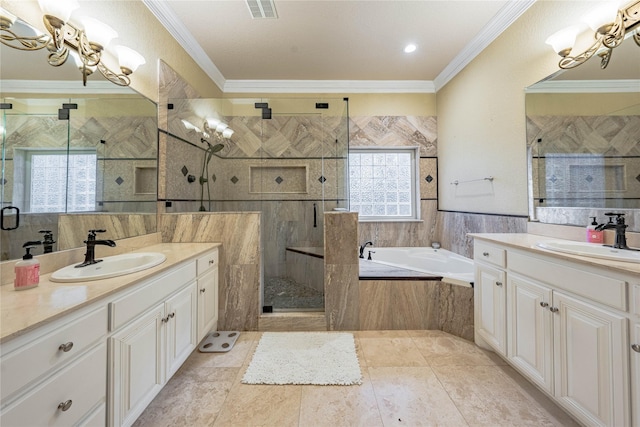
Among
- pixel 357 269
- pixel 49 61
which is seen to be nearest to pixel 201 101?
pixel 49 61

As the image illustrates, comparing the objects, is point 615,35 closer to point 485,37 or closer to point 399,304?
point 485,37

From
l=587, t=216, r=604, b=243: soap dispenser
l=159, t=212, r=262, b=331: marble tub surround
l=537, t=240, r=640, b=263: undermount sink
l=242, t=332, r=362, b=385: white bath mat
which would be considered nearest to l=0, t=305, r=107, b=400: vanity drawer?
l=242, t=332, r=362, b=385: white bath mat

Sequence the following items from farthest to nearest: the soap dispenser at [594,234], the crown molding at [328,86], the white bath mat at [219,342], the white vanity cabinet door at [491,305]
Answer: the crown molding at [328,86] < the white bath mat at [219,342] < the white vanity cabinet door at [491,305] < the soap dispenser at [594,234]

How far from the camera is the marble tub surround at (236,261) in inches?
85.1

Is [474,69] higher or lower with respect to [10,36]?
higher

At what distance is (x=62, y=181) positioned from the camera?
1.27 metres

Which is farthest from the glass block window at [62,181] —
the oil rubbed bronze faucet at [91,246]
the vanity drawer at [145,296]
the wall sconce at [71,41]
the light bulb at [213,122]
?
the light bulb at [213,122]

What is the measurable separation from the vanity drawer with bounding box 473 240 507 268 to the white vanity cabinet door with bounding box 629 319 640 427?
0.67 m

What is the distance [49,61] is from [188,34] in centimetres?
146

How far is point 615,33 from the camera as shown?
1387mm

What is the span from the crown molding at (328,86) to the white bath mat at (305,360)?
9.67ft

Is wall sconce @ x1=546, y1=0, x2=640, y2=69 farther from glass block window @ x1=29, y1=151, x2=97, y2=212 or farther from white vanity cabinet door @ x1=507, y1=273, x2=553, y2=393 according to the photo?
glass block window @ x1=29, y1=151, x2=97, y2=212

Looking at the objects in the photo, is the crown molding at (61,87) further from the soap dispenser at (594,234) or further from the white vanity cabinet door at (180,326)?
the soap dispenser at (594,234)

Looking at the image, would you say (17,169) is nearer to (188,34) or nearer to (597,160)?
(188,34)
